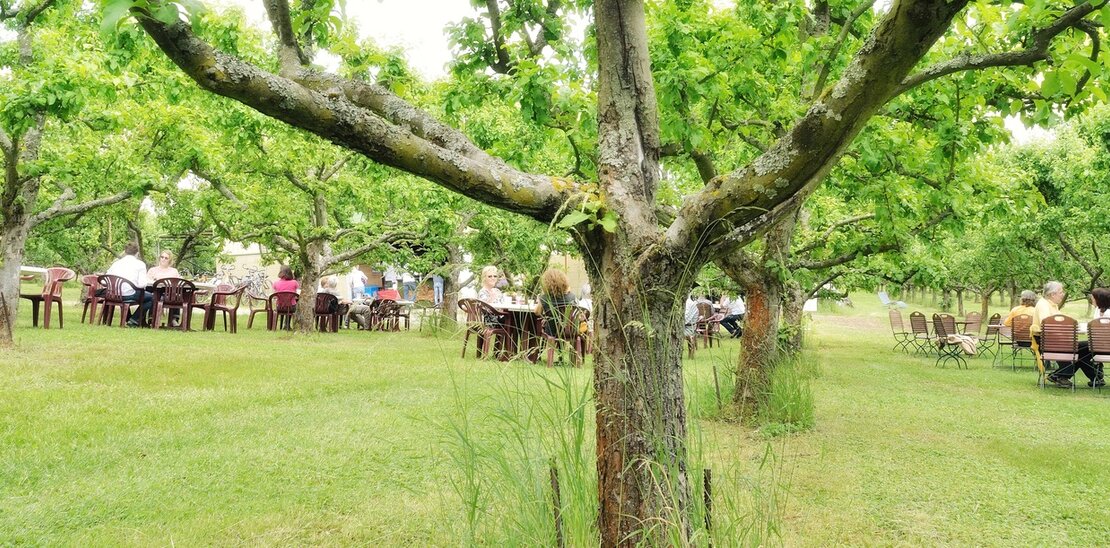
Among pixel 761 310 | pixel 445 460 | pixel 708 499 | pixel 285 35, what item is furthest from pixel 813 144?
pixel 761 310

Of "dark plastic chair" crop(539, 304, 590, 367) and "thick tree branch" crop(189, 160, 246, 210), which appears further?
"thick tree branch" crop(189, 160, 246, 210)

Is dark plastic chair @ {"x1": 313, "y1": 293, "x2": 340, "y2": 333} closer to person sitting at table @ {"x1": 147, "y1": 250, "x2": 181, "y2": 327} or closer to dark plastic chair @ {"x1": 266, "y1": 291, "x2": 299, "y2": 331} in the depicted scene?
dark plastic chair @ {"x1": 266, "y1": 291, "x2": 299, "y2": 331}

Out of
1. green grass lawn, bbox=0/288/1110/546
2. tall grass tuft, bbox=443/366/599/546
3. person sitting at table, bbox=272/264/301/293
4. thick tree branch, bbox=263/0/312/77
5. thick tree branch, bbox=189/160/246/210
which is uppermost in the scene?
thick tree branch, bbox=189/160/246/210

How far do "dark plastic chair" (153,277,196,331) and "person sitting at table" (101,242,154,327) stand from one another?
0.42 m

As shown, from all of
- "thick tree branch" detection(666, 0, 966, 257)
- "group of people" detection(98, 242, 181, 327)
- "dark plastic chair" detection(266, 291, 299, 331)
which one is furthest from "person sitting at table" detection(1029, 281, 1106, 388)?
"group of people" detection(98, 242, 181, 327)

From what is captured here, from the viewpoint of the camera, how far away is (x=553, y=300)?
4902 millimetres

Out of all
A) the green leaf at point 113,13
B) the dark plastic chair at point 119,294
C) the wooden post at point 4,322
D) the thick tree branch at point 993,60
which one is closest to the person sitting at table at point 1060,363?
the thick tree branch at point 993,60

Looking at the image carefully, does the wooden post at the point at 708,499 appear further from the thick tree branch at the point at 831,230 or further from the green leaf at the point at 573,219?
the thick tree branch at the point at 831,230

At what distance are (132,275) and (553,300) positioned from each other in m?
12.4

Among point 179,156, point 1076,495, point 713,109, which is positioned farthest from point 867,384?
point 179,156

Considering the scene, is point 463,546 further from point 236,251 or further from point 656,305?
point 236,251

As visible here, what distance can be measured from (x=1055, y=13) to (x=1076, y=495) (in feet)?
9.80

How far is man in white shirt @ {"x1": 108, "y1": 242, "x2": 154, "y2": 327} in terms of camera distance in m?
13.7

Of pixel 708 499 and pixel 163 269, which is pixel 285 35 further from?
pixel 163 269
